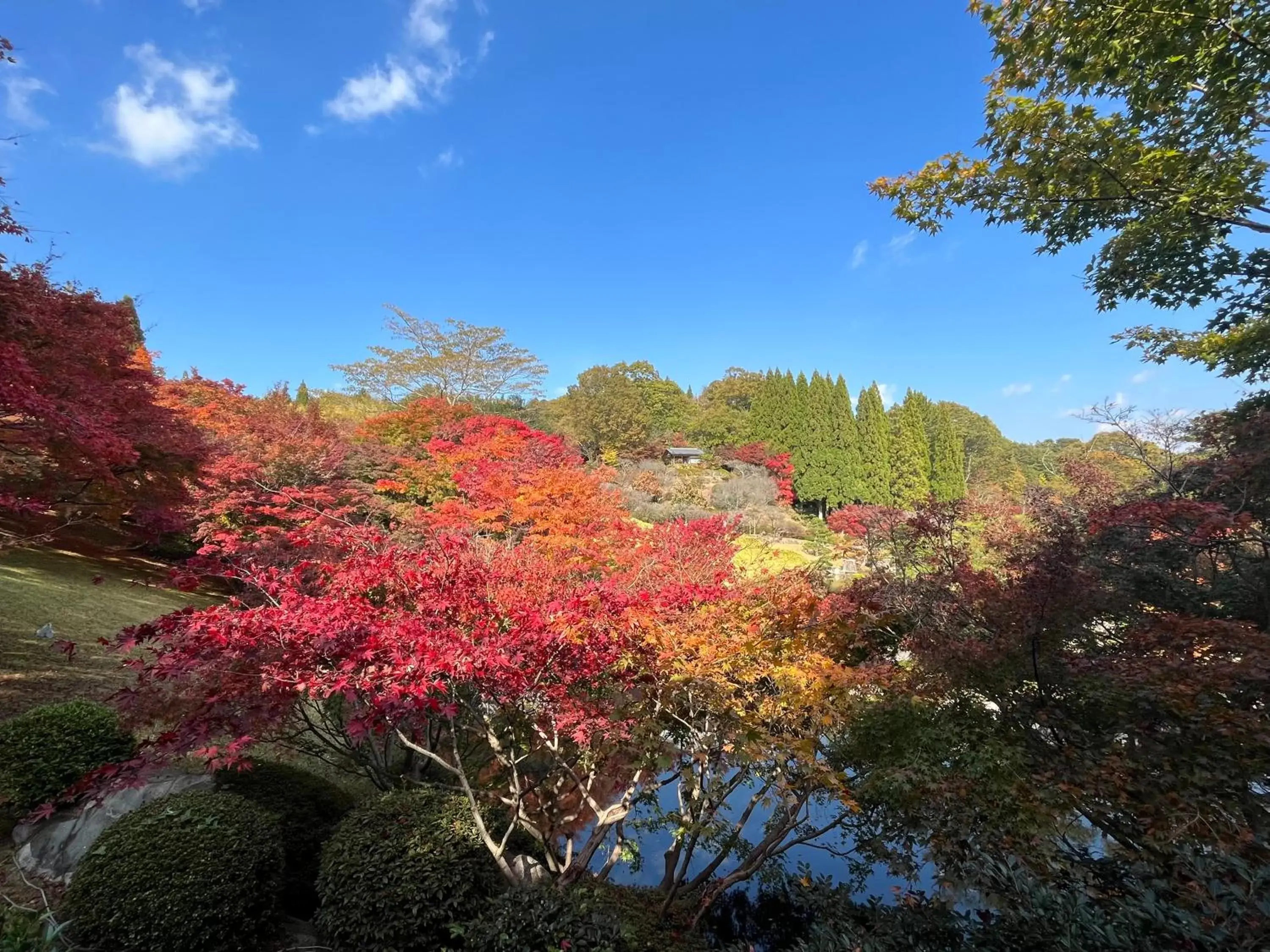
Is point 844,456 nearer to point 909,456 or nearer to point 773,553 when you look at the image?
point 909,456

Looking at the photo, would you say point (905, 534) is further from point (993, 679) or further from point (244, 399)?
point (244, 399)

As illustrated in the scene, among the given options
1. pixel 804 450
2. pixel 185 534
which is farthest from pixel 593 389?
pixel 185 534

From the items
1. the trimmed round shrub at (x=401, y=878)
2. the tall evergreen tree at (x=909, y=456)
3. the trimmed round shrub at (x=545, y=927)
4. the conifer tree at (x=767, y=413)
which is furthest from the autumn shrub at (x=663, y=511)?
the trimmed round shrub at (x=545, y=927)

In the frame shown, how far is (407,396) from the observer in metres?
27.8

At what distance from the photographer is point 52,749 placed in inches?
157

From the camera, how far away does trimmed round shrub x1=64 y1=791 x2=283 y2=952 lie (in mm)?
2920

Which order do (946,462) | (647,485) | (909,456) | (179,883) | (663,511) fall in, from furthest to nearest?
(946,462) → (909,456) → (647,485) → (663,511) → (179,883)

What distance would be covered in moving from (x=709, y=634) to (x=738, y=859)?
261 centimetres

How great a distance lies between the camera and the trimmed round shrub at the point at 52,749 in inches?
152

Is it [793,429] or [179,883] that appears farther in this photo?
[793,429]

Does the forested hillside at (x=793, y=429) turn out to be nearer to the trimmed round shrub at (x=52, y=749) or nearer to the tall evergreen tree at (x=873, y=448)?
the tall evergreen tree at (x=873, y=448)

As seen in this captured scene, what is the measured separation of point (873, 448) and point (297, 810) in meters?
30.6

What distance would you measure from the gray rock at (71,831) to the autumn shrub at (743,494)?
63.9ft

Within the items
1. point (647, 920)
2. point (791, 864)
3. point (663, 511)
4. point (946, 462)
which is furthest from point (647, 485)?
point (946, 462)
